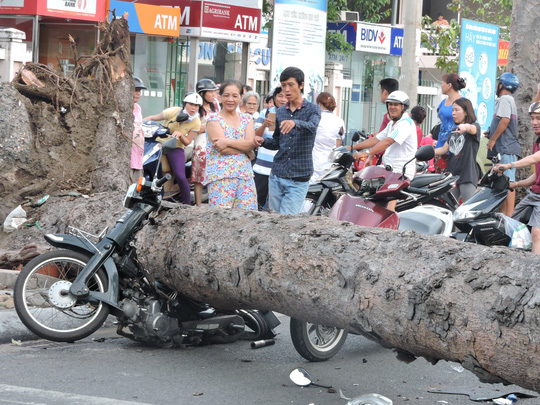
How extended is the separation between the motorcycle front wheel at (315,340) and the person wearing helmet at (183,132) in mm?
4956

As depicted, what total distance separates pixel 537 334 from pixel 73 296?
291cm

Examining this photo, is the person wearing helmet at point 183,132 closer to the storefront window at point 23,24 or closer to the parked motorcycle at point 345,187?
the parked motorcycle at point 345,187

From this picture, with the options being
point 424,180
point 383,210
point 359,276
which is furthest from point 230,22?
point 359,276

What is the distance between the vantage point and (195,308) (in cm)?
595

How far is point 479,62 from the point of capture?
15062 mm

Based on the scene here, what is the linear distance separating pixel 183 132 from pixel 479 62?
6.29 metres

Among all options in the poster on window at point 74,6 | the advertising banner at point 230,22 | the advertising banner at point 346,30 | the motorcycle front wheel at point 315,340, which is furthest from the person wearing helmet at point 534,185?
the advertising banner at point 346,30

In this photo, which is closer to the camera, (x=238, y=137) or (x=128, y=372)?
(x=128, y=372)

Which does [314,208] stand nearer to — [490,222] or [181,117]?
[181,117]

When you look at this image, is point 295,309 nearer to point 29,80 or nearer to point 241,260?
point 241,260

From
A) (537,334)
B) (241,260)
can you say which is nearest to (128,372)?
(241,260)

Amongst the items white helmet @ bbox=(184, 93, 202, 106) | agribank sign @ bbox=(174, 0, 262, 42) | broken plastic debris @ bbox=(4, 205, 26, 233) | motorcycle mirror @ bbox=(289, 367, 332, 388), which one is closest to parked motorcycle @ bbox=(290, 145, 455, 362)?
motorcycle mirror @ bbox=(289, 367, 332, 388)

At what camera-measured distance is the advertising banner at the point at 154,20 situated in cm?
1762

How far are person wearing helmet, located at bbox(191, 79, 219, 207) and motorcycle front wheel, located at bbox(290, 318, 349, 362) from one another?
4.84 m
